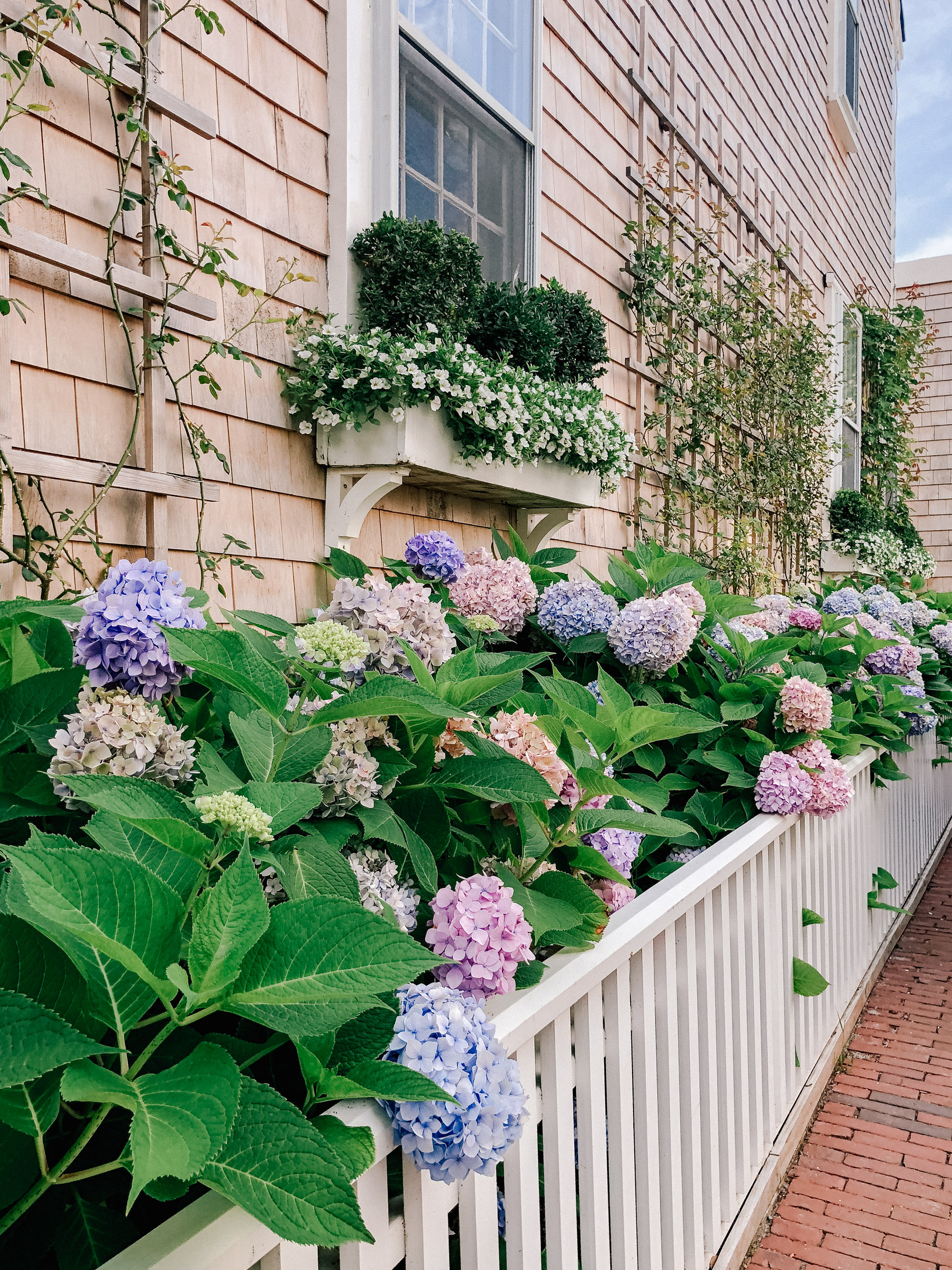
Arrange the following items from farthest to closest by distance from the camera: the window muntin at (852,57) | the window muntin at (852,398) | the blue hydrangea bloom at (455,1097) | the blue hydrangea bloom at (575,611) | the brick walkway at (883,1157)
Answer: the window muntin at (852,398) → the window muntin at (852,57) → the blue hydrangea bloom at (575,611) → the brick walkway at (883,1157) → the blue hydrangea bloom at (455,1097)

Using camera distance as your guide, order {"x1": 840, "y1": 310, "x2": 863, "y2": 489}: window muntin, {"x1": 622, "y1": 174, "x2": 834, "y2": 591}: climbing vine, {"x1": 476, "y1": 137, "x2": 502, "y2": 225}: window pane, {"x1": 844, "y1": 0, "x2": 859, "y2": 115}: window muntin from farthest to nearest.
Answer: {"x1": 840, "y1": 310, "x2": 863, "y2": 489}: window muntin
{"x1": 844, "y1": 0, "x2": 859, "y2": 115}: window muntin
{"x1": 622, "y1": 174, "x2": 834, "y2": 591}: climbing vine
{"x1": 476, "y1": 137, "x2": 502, "y2": 225}: window pane

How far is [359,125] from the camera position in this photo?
8.79 ft

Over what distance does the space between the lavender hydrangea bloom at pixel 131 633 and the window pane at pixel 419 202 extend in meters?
2.37

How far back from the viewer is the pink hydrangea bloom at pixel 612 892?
129cm

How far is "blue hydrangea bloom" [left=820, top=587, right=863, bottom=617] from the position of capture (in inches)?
143

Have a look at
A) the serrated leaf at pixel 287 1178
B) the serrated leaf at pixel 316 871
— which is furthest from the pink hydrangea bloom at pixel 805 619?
the serrated leaf at pixel 287 1178

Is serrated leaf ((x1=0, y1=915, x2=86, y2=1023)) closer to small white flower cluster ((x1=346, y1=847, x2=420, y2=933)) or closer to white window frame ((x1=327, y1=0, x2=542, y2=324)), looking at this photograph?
small white flower cluster ((x1=346, y1=847, x2=420, y2=933))

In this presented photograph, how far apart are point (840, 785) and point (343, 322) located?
1837 mm

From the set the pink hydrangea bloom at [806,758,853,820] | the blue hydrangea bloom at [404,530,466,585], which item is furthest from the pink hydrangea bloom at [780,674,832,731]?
the blue hydrangea bloom at [404,530,466,585]

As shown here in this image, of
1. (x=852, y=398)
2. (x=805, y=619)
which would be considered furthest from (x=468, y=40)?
(x=852, y=398)

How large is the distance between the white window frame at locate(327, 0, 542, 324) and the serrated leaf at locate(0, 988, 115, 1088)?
2.43 m

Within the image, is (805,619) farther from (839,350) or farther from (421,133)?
(839,350)

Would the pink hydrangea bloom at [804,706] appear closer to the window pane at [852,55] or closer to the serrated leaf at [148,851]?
the serrated leaf at [148,851]

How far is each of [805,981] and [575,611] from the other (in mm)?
974
